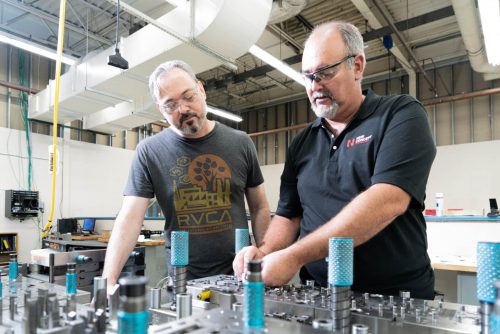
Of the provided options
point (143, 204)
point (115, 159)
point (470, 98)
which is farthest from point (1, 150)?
point (470, 98)

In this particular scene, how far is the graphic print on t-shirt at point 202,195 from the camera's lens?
1.36 m

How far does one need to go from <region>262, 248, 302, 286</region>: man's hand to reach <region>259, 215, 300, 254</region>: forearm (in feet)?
1.11

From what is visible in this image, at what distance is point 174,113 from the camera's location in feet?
4.37

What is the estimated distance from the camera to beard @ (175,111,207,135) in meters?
1.34

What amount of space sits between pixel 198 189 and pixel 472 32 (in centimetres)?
369

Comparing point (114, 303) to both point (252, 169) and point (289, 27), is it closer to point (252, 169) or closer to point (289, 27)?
point (252, 169)

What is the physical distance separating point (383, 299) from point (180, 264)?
0.46 metres

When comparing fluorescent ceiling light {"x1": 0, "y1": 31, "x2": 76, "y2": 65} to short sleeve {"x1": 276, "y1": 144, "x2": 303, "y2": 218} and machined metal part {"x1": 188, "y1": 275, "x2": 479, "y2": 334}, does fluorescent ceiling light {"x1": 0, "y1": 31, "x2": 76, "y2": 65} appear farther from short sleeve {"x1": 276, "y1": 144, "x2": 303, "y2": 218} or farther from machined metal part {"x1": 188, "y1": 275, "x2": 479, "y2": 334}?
machined metal part {"x1": 188, "y1": 275, "x2": 479, "y2": 334}

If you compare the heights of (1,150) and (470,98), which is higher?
(470,98)

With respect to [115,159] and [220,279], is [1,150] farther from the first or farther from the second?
[220,279]

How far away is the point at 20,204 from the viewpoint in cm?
455

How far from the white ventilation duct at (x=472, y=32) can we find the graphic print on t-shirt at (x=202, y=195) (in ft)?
10.2

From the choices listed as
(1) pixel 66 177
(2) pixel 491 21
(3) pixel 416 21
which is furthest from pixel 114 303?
(1) pixel 66 177

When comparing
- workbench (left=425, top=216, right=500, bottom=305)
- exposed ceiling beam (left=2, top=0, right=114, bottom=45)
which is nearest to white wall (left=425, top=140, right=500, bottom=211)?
workbench (left=425, top=216, right=500, bottom=305)
